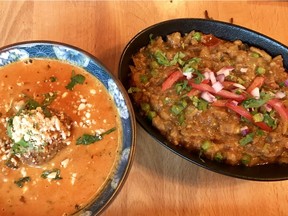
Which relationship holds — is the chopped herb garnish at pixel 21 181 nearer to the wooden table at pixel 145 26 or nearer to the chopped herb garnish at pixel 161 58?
the wooden table at pixel 145 26

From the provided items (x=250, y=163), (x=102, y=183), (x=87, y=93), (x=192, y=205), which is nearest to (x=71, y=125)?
(x=87, y=93)

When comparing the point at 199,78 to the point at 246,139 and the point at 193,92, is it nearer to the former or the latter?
the point at 193,92

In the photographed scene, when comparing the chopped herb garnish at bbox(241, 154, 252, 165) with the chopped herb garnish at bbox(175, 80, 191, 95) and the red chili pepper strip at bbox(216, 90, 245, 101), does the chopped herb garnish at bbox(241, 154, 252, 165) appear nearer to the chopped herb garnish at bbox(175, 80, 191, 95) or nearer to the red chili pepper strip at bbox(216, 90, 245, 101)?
the red chili pepper strip at bbox(216, 90, 245, 101)

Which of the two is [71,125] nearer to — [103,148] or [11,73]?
[103,148]

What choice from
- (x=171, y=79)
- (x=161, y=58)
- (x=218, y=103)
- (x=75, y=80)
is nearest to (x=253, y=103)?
(x=218, y=103)

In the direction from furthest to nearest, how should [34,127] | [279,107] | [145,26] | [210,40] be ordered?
[145,26] → [210,40] → [279,107] → [34,127]

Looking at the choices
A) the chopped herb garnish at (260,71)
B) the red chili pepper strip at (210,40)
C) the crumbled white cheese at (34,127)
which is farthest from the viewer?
the red chili pepper strip at (210,40)

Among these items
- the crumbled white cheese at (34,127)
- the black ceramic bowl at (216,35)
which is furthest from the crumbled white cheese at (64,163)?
the black ceramic bowl at (216,35)

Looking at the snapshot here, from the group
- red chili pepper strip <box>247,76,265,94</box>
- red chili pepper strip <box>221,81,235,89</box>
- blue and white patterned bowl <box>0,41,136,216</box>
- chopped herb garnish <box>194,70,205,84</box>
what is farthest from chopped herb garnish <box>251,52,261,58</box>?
blue and white patterned bowl <box>0,41,136,216</box>
